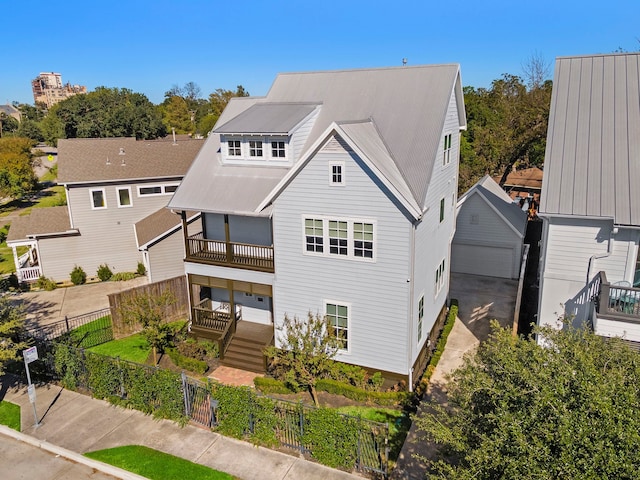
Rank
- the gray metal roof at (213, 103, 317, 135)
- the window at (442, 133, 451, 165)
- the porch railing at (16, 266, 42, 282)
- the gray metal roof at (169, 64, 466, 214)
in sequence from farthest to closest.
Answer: the porch railing at (16, 266, 42, 282) < the window at (442, 133, 451, 165) < the gray metal roof at (213, 103, 317, 135) < the gray metal roof at (169, 64, 466, 214)

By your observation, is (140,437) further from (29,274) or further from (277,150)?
(29,274)

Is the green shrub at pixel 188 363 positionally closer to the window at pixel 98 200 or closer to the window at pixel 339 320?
the window at pixel 339 320

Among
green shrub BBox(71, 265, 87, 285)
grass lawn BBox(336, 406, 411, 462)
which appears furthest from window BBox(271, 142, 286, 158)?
green shrub BBox(71, 265, 87, 285)

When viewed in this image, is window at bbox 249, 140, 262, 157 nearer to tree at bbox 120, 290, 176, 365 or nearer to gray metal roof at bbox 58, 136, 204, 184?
tree at bbox 120, 290, 176, 365

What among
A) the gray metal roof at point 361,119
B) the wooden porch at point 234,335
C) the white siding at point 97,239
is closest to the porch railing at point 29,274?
the white siding at point 97,239

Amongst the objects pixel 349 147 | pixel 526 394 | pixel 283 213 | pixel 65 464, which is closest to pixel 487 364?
pixel 526 394

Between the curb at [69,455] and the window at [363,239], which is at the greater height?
the window at [363,239]
